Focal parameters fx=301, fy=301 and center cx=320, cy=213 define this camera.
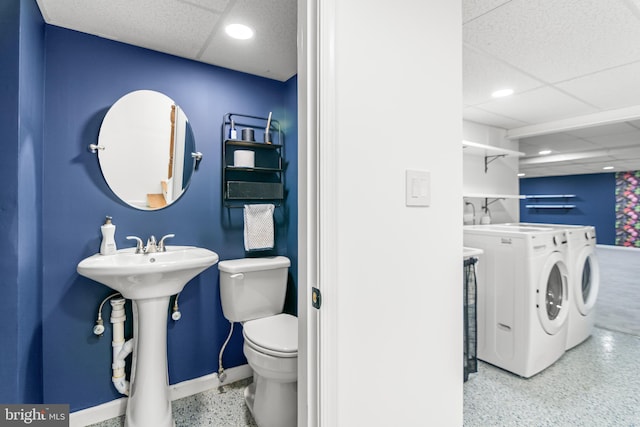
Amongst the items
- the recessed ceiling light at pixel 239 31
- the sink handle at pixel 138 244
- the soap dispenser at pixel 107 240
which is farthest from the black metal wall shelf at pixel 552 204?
the soap dispenser at pixel 107 240

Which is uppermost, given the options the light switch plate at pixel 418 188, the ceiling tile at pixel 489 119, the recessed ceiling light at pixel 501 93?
the ceiling tile at pixel 489 119

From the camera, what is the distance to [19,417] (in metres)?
1.19

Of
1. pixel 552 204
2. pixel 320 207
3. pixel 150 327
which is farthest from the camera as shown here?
pixel 552 204

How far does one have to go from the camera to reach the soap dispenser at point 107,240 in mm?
1618

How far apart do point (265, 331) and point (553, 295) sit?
2.30 m

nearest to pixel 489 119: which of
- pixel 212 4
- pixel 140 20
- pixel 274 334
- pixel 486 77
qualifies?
pixel 486 77

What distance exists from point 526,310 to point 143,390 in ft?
7.70

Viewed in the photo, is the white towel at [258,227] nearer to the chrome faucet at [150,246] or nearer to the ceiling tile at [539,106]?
the chrome faucet at [150,246]

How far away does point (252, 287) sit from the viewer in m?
1.92

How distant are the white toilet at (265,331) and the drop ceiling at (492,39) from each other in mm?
1315

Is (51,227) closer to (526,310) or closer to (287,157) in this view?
(287,157)

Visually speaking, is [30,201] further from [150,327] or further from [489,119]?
[489,119]

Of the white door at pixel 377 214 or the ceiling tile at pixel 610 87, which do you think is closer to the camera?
the white door at pixel 377 214

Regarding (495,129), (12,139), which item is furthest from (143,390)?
(495,129)
